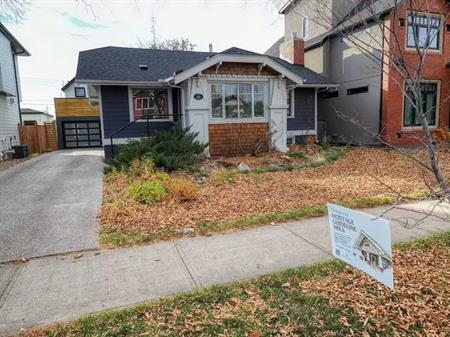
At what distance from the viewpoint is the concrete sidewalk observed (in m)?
3.08

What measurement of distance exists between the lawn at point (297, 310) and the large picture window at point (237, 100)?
946 cm

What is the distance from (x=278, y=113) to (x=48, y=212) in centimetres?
923

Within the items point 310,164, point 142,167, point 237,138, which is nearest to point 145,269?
point 142,167

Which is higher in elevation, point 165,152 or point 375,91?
point 375,91

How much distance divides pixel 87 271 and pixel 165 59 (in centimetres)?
1270

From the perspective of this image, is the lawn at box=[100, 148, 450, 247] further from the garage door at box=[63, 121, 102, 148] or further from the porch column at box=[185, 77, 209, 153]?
the garage door at box=[63, 121, 102, 148]

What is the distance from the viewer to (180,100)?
1300 centimetres

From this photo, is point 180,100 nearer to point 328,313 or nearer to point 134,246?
point 134,246

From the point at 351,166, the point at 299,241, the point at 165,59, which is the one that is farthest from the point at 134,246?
the point at 165,59

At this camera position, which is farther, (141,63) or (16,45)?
(16,45)

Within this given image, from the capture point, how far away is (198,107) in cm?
1183

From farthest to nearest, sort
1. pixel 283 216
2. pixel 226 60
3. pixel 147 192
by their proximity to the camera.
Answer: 1. pixel 226 60
2. pixel 147 192
3. pixel 283 216

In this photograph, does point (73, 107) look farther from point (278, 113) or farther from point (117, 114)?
point (278, 113)

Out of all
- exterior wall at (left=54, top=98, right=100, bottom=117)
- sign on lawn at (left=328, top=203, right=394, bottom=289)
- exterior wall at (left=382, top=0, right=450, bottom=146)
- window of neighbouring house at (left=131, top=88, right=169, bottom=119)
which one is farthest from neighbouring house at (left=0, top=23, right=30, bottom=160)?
exterior wall at (left=382, top=0, right=450, bottom=146)
